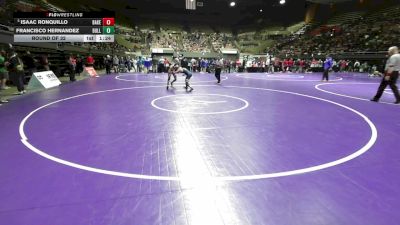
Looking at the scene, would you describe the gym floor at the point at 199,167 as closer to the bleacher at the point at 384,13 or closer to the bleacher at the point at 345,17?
the bleacher at the point at 384,13

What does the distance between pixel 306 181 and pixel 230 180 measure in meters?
1.00

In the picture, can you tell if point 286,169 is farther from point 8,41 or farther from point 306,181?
point 8,41

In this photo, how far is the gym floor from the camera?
3.47 m

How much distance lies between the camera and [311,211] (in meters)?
3.50
